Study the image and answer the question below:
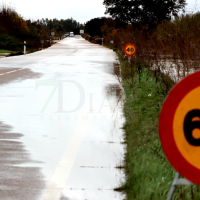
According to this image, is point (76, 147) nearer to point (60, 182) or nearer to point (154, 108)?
point (60, 182)

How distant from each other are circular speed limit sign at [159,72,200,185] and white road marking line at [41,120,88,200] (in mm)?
1864

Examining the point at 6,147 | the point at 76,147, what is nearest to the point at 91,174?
the point at 76,147

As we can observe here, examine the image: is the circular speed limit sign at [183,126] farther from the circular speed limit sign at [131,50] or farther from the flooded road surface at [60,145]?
the circular speed limit sign at [131,50]

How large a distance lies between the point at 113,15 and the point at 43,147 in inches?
→ 2661

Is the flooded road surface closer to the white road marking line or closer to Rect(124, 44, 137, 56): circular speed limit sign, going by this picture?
the white road marking line

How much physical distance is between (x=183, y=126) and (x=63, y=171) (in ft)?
8.88

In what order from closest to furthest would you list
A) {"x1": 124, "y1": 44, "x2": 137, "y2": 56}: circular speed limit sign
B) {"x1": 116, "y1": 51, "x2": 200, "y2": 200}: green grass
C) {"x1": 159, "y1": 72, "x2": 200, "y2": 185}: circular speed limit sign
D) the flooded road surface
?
{"x1": 159, "y1": 72, "x2": 200, "y2": 185}: circular speed limit sign < {"x1": 116, "y1": 51, "x2": 200, "y2": 200}: green grass < the flooded road surface < {"x1": 124, "y1": 44, "x2": 137, "y2": 56}: circular speed limit sign

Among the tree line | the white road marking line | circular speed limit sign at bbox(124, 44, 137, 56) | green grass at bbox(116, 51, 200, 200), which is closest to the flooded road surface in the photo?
the white road marking line

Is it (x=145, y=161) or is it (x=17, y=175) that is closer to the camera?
(x=17, y=175)

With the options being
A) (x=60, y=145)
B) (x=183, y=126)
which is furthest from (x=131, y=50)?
(x=183, y=126)

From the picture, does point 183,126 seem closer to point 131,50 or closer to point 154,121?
point 154,121

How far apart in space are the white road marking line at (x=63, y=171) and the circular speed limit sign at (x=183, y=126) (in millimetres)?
1864

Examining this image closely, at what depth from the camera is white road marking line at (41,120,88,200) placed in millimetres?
4527

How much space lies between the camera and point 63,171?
5297mm
